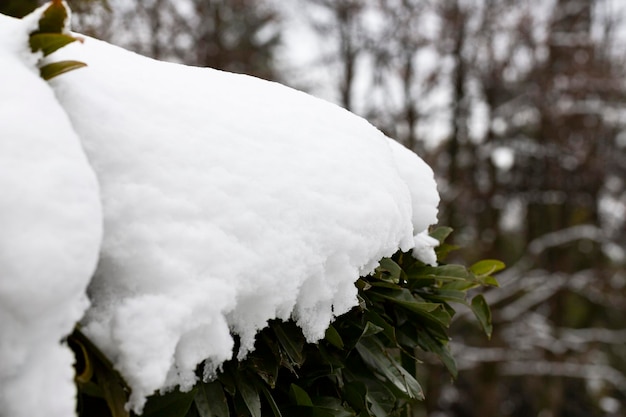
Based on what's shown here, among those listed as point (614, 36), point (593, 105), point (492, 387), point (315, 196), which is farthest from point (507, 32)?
point (315, 196)

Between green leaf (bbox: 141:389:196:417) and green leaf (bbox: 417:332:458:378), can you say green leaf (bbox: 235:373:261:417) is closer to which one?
green leaf (bbox: 141:389:196:417)

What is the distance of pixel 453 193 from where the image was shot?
8234 mm

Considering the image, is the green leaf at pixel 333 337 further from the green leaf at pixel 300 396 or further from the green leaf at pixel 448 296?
the green leaf at pixel 448 296

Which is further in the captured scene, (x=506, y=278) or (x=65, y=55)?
(x=506, y=278)

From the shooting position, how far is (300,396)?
120cm

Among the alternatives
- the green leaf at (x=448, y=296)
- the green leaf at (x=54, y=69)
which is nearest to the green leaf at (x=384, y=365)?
the green leaf at (x=448, y=296)

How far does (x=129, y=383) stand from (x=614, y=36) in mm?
11735

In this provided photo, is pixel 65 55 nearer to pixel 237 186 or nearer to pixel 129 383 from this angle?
pixel 237 186

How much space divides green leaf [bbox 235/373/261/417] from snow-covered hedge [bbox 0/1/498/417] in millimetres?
59

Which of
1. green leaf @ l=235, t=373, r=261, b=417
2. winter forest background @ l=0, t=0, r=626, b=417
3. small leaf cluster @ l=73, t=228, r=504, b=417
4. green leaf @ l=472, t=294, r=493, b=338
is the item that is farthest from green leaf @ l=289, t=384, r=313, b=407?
winter forest background @ l=0, t=0, r=626, b=417

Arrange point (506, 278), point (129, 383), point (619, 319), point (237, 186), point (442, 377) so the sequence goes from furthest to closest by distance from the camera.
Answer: point (619, 319)
point (442, 377)
point (506, 278)
point (237, 186)
point (129, 383)

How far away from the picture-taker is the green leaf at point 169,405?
3.13ft

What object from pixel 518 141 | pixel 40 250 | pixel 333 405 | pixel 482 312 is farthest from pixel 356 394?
pixel 518 141

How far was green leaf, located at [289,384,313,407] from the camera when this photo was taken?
1189 mm
